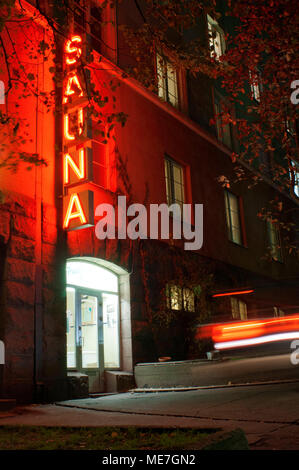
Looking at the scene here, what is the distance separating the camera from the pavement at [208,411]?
5.25m

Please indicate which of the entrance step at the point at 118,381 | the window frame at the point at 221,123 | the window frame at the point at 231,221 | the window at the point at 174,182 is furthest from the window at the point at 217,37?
the entrance step at the point at 118,381

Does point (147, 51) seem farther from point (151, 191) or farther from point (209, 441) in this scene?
point (209, 441)

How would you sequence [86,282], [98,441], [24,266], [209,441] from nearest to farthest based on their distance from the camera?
[209,441]
[98,441]
[24,266]
[86,282]

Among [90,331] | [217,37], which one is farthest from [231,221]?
[90,331]

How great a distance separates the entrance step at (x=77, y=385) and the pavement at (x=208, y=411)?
0.37m

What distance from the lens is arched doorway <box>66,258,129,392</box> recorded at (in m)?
11.8

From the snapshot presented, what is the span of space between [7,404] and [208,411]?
3.88 m

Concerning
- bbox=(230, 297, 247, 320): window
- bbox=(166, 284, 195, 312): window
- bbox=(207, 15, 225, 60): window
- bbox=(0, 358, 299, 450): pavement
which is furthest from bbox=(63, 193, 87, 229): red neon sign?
bbox=(207, 15, 225, 60): window

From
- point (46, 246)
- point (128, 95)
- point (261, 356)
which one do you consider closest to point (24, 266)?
point (46, 246)

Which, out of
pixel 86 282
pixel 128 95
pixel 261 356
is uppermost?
pixel 128 95

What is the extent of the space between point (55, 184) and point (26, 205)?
1188 millimetres

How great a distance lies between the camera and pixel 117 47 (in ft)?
47.6

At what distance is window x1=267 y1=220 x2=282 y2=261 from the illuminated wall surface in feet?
17.3

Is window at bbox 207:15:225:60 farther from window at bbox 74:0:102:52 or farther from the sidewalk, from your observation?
the sidewalk
